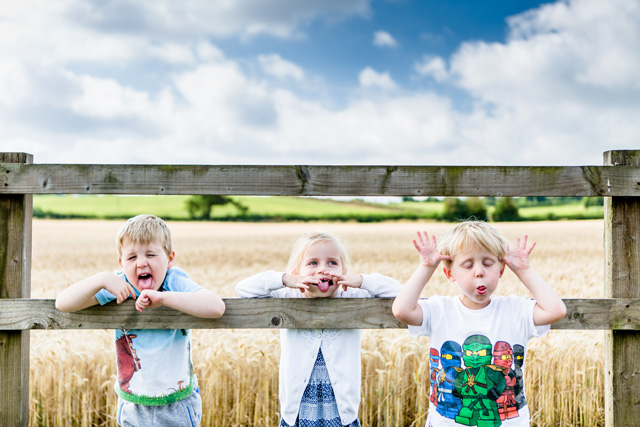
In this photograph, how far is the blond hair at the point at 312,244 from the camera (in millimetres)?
3076

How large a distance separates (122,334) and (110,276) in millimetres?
477

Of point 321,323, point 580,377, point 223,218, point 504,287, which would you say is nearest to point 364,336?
point 580,377

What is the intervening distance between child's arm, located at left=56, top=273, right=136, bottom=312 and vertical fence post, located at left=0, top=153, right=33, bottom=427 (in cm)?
49

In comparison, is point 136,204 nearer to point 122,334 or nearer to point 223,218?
point 223,218

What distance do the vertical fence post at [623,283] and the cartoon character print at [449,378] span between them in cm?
116

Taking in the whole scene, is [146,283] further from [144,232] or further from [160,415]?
[160,415]

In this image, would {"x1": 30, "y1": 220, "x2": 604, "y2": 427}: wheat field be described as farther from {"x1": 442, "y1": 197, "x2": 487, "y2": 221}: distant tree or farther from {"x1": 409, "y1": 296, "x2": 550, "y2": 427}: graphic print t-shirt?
{"x1": 442, "y1": 197, "x2": 487, "y2": 221}: distant tree

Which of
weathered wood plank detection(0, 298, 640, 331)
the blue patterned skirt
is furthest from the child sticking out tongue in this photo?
the blue patterned skirt

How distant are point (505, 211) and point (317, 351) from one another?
38.1 m

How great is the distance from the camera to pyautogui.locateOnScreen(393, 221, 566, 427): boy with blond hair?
2.78m

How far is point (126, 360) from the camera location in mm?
3123

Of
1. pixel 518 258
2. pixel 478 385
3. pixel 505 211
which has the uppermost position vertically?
pixel 505 211

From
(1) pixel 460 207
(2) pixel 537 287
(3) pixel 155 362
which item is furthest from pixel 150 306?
(1) pixel 460 207

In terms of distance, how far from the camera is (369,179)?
10.6 feet
